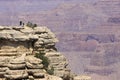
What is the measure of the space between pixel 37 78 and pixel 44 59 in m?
6.61

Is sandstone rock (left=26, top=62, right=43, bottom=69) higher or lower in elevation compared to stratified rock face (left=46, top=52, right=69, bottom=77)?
higher

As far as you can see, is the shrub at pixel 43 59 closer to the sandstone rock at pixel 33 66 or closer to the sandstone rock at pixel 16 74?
the sandstone rock at pixel 33 66

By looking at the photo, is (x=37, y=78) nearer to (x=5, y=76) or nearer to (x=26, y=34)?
(x=5, y=76)

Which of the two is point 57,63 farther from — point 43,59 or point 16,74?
point 16,74

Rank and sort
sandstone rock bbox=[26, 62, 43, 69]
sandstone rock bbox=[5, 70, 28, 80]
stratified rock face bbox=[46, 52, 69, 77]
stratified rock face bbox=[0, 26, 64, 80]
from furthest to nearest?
stratified rock face bbox=[46, 52, 69, 77], sandstone rock bbox=[26, 62, 43, 69], stratified rock face bbox=[0, 26, 64, 80], sandstone rock bbox=[5, 70, 28, 80]

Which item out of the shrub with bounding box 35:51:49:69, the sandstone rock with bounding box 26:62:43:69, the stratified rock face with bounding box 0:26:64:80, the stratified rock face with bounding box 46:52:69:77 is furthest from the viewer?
the stratified rock face with bounding box 46:52:69:77

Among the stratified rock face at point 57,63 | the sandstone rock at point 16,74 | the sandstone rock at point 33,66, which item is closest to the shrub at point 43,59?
the stratified rock face at point 57,63

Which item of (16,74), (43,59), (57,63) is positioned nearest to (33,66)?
(16,74)

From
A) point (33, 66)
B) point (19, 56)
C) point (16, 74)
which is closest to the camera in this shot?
point (16, 74)

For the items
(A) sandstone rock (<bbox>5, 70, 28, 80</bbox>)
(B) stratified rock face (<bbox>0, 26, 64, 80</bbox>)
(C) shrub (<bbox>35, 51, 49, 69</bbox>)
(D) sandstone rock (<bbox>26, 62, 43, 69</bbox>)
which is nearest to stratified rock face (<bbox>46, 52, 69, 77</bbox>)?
(C) shrub (<bbox>35, 51, 49, 69</bbox>)

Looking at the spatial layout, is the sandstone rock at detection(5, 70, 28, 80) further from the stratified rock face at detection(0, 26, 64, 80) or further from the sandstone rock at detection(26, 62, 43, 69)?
the sandstone rock at detection(26, 62, 43, 69)

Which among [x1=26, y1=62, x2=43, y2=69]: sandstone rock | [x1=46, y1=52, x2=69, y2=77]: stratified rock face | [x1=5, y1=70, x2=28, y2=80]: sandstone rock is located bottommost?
[x1=46, y1=52, x2=69, y2=77]: stratified rock face

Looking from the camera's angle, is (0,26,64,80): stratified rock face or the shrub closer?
(0,26,64,80): stratified rock face

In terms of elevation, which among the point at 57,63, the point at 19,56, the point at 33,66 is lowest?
the point at 57,63
